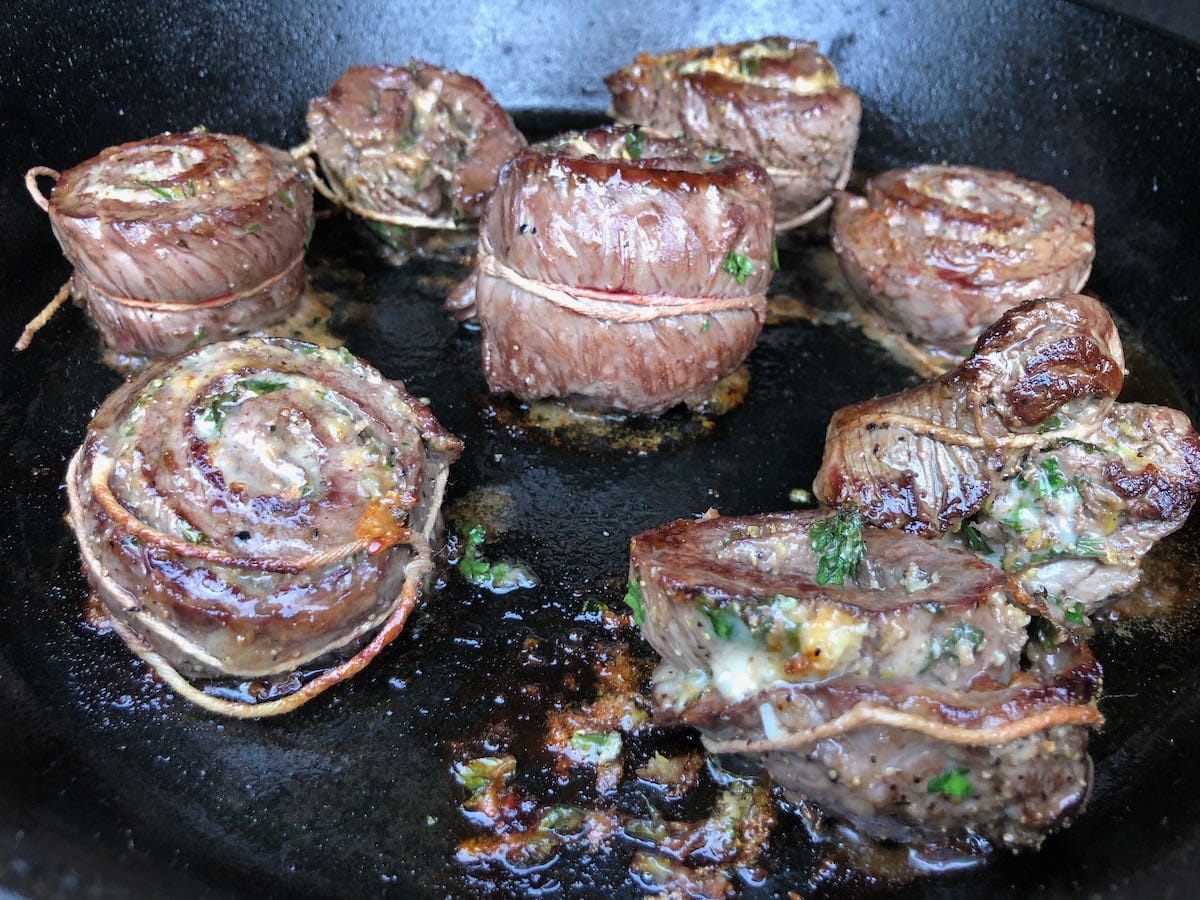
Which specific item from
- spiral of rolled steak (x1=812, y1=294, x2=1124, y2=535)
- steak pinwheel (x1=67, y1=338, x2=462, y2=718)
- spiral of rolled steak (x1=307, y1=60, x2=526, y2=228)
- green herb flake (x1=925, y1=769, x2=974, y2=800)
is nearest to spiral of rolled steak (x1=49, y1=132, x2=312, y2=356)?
spiral of rolled steak (x1=307, y1=60, x2=526, y2=228)

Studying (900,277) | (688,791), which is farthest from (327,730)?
(900,277)

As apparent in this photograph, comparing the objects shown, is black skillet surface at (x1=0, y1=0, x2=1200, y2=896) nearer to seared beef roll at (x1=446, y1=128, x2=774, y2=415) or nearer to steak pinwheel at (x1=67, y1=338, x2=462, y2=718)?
steak pinwheel at (x1=67, y1=338, x2=462, y2=718)

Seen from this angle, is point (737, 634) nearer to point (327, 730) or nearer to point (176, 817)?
point (327, 730)

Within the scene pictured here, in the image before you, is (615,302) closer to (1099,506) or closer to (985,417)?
(985,417)

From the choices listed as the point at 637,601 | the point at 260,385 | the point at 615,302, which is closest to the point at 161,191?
the point at 260,385

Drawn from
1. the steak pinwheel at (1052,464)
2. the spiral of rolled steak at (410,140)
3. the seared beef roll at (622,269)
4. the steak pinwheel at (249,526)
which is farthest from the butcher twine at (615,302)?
the spiral of rolled steak at (410,140)

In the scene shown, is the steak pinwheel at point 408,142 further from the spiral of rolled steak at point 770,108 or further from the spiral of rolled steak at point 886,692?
the spiral of rolled steak at point 886,692

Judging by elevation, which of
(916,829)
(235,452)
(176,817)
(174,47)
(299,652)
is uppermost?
(174,47)
